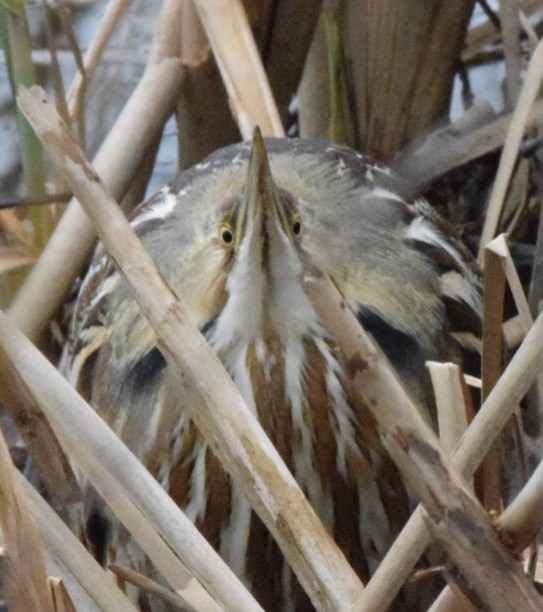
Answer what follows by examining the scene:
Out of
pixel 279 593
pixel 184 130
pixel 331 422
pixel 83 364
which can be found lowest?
pixel 279 593

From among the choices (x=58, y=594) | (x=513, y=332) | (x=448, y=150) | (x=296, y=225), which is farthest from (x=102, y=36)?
(x=58, y=594)

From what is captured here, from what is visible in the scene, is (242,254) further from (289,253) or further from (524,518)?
(524,518)

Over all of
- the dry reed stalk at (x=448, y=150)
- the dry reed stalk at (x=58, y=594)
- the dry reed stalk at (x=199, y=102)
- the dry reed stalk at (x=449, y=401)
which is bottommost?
the dry reed stalk at (x=58, y=594)

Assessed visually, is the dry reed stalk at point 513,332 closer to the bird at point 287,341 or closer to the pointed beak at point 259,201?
the bird at point 287,341

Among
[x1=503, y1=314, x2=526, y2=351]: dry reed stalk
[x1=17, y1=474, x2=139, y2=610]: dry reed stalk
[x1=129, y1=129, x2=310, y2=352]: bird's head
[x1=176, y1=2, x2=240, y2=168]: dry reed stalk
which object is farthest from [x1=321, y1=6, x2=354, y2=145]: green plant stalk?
[x1=17, y1=474, x2=139, y2=610]: dry reed stalk

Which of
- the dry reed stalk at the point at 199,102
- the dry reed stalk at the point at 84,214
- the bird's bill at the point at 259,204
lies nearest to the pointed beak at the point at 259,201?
the bird's bill at the point at 259,204

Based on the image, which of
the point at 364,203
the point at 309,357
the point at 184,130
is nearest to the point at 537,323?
the point at 309,357

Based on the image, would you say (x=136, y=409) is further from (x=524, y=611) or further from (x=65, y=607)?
(x=524, y=611)
